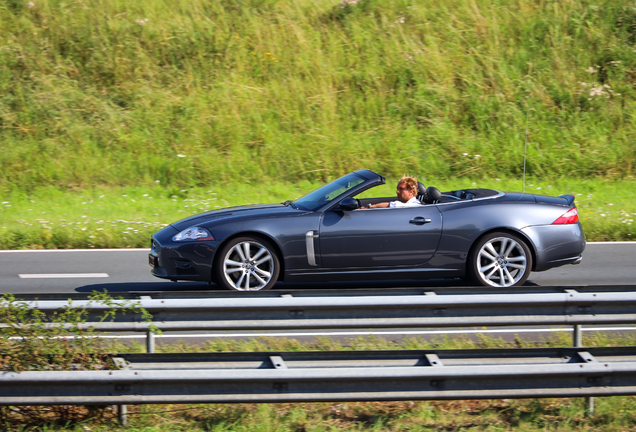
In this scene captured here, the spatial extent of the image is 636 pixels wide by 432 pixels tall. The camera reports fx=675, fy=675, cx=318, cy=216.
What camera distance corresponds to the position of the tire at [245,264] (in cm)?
715

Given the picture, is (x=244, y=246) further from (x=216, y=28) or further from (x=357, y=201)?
(x=216, y=28)

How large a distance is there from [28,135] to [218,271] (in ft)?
33.4

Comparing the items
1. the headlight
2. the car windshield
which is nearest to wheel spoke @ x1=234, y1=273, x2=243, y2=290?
the headlight

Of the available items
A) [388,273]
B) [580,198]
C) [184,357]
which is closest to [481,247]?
[388,273]

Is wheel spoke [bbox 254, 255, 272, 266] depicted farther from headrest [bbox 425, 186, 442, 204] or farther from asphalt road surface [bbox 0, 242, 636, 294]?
headrest [bbox 425, 186, 442, 204]

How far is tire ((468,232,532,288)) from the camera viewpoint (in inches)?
286

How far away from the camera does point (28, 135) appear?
50.4 feet

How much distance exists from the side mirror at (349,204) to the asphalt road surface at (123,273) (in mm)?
1088

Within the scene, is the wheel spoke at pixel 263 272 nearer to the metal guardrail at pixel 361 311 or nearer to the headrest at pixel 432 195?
the headrest at pixel 432 195

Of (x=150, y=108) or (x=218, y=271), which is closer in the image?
(x=218, y=271)

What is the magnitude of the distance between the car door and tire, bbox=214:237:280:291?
558 millimetres

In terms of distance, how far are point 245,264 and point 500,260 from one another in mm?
2763

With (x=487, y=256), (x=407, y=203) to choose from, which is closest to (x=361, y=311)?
(x=407, y=203)

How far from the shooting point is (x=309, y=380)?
3703 mm
